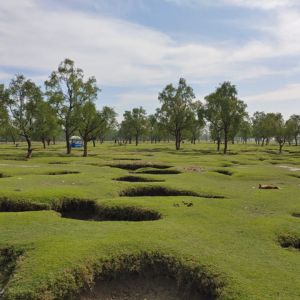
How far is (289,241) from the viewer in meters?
13.6

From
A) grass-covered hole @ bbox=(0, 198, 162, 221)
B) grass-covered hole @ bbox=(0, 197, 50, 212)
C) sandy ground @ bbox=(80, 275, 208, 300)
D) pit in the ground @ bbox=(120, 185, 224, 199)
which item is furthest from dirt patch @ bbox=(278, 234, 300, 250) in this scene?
grass-covered hole @ bbox=(0, 197, 50, 212)

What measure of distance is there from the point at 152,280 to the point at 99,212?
23.6 ft

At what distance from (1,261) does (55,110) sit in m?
53.6

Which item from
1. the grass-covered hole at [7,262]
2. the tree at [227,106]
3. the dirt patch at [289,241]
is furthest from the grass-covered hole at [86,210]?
the tree at [227,106]

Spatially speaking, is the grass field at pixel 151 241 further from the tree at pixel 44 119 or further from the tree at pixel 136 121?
the tree at pixel 136 121

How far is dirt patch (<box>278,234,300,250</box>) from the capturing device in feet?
44.2

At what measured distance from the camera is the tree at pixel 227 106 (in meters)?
77.9

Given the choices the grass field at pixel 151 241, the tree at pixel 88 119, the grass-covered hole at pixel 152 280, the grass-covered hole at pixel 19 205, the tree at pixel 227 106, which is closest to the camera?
the grass field at pixel 151 241

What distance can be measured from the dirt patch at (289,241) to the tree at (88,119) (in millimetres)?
50819

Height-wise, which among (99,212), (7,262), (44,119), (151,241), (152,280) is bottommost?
(152,280)

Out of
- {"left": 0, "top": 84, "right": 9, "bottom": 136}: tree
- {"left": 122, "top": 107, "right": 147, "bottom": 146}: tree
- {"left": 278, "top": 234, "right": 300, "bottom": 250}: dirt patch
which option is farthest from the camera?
{"left": 122, "top": 107, "right": 147, "bottom": 146}: tree

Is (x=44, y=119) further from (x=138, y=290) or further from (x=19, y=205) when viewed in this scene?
(x=138, y=290)

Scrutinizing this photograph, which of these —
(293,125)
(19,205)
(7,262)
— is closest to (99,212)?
(19,205)

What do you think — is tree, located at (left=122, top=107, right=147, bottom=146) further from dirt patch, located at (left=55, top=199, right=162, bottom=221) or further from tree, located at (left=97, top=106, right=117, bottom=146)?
dirt patch, located at (left=55, top=199, right=162, bottom=221)
